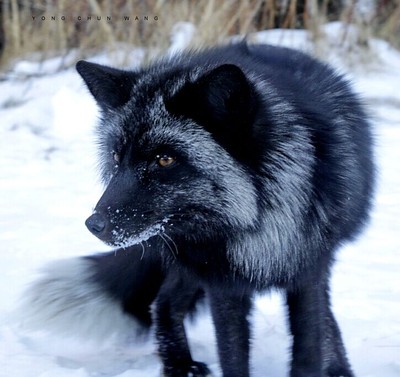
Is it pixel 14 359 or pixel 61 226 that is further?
pixel 61 226

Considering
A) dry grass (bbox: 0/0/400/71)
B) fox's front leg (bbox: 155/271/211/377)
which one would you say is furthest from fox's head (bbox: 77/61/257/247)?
dry grass (bbox: 0/0/400/71)

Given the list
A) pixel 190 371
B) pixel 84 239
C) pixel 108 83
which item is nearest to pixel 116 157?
pixel 108 83

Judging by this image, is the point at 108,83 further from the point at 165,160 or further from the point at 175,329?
the point at 175,329

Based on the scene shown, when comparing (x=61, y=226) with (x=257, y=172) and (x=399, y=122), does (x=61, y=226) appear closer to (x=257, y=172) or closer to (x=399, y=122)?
(x=257, y=172)

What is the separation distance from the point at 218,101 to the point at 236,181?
296mm

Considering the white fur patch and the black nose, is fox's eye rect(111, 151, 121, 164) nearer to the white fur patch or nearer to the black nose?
the black nose

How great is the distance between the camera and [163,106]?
9.42 ft

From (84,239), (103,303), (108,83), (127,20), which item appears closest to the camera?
(108,83)

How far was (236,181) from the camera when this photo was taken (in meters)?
2.80

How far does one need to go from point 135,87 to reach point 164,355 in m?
1.22

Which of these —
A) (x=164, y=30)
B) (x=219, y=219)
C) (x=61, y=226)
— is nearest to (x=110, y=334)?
(x=219, y=219)

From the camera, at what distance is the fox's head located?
2.76 m

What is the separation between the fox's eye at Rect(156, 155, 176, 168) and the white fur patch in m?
1.12

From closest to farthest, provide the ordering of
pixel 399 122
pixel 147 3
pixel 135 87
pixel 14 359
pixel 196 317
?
pixel 135 87, pixel 14 359, pixel 196 317, pixel 399 122, pixel 147 3
